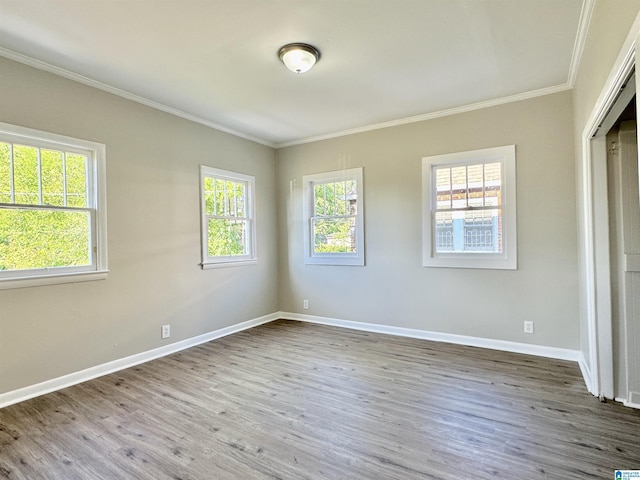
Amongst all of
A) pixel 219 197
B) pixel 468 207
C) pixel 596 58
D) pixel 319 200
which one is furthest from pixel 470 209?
pixel 219 197

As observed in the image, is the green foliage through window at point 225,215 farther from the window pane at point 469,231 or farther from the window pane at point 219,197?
the window pane at point 469,231

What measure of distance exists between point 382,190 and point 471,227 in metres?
1.20

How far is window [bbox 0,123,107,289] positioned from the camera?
2.68 meters

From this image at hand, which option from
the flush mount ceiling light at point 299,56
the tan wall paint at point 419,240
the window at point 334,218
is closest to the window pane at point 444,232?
the tan wall paint at point 419,240

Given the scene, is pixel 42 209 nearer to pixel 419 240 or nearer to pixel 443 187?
pixel 419 240

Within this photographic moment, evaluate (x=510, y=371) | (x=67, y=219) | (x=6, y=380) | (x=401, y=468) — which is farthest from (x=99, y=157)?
(x=510, y=371)

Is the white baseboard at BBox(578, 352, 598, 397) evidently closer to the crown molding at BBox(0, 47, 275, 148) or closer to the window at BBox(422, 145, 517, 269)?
the window at BBox(422, 145, 517, 269)

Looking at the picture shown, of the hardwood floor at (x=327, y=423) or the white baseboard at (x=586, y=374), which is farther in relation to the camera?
the white baseboard at (x=586, y=374)

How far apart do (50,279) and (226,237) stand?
6.74 feet

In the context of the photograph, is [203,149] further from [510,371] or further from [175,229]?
[510,371]

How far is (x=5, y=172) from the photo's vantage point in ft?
8.77

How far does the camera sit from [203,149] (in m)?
4.27

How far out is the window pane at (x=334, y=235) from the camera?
4.82 meters

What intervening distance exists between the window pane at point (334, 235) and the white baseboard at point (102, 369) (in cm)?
167
